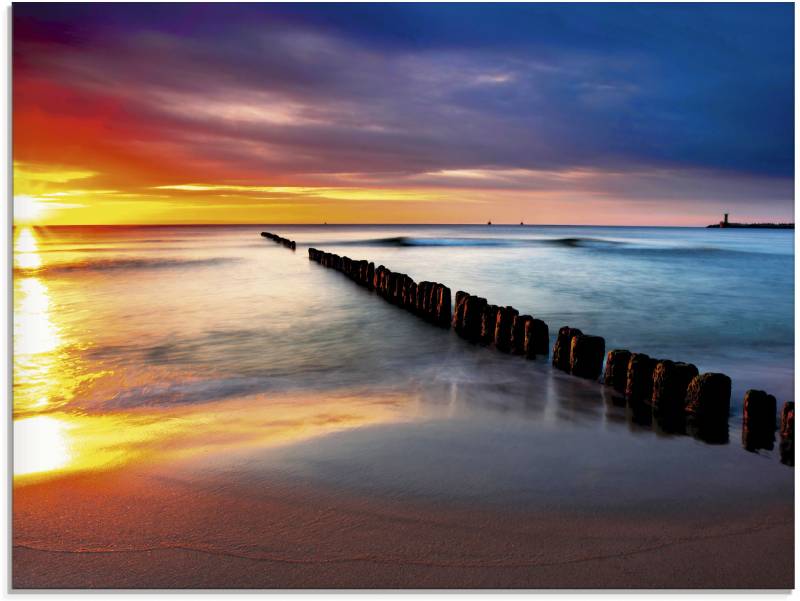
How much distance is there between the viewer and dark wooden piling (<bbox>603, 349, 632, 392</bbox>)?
548cm

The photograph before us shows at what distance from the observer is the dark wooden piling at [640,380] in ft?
16.9

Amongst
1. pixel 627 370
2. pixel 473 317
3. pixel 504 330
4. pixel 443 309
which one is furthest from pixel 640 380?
pixel 443 309

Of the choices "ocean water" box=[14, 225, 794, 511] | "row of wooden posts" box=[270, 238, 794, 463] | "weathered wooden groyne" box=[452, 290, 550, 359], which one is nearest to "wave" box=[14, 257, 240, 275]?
"ocean water" box=[14, 225, 794, 511]

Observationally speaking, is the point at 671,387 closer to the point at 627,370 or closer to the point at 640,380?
the point at 640,380

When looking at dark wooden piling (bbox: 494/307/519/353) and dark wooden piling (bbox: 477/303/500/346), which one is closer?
dark wooden piling (bbox: 494/307/519/353)

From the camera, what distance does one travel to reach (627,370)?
17.8ft

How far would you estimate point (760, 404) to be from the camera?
169 inches

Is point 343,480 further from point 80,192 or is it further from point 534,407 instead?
point 80,192

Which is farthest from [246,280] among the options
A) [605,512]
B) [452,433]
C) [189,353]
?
[605,512]

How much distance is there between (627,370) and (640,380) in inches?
8.6

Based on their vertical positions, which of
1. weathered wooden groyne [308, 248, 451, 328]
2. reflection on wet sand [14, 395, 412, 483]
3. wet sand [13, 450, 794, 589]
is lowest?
reflection on wet sand [14, 395, 412, 483]

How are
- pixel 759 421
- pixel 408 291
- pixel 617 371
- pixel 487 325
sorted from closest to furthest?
pixel 759 421 < pixel 617 371 < pixel 487 325 < pixel 408 291

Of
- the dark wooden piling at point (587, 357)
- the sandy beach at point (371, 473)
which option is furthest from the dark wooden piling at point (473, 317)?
the dark wooden piling at point (587, 357)

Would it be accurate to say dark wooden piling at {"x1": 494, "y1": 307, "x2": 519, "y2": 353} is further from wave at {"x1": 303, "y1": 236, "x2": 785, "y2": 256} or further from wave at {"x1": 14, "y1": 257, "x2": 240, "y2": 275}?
wave at {"x1": 303, "y1": 236, "x2": 785, "y2": 256}
